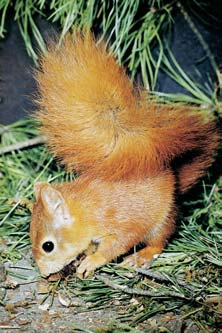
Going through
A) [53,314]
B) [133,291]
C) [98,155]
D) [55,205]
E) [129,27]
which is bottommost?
[53,314]

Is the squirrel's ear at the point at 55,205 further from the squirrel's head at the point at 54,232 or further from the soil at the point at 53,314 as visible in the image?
the soil at the point at 53,314

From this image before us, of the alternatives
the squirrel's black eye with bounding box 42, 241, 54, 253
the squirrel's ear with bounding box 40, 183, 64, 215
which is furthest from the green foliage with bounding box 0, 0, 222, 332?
the squirrel's ear with bounding box 40, 183, 64, 215

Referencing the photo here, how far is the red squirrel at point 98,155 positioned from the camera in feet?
6.08

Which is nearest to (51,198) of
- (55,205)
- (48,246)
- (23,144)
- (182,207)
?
(55,205)

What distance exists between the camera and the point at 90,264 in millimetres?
1872

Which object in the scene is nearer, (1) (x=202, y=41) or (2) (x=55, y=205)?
(2) (x=55, y=205)

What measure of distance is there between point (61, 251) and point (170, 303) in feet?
1.24

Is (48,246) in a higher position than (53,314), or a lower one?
higher

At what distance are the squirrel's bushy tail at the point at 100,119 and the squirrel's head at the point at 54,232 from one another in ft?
0.47

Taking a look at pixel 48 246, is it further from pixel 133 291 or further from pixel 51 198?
pixel 133 291

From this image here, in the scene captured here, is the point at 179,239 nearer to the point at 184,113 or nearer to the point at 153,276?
the point at 153,276

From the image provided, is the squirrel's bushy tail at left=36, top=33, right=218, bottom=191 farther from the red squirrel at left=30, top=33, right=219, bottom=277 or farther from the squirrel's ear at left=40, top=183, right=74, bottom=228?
the squirrel's ear at left=40, top=183, right=74, bottom=228

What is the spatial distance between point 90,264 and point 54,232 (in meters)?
0.15

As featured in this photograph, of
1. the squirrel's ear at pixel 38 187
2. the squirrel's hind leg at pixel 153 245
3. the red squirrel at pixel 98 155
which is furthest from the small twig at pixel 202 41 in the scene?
the squirrel's ear at pixel 38 187
